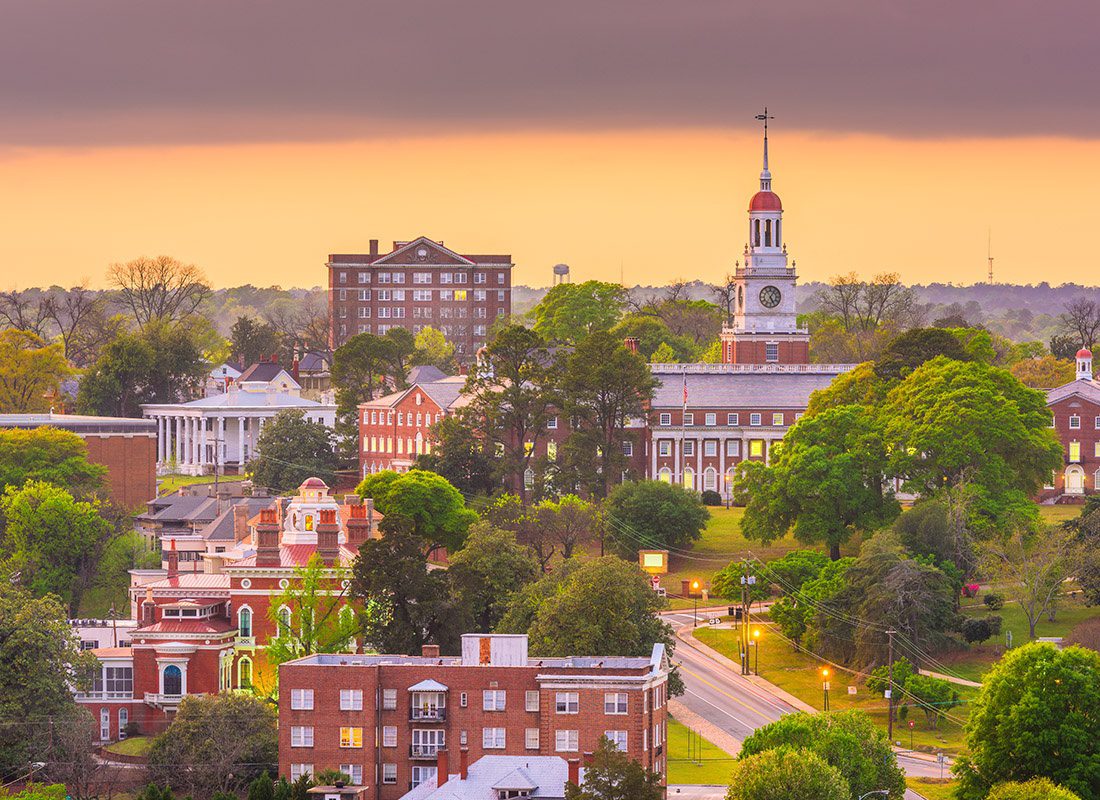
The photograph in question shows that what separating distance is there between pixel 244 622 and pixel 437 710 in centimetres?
2323

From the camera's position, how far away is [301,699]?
9719cm

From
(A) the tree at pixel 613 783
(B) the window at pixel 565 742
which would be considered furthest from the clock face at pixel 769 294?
(A) the tree at pixel 613 783

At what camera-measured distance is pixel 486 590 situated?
391 feet

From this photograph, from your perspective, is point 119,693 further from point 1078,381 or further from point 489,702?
point 1078,381

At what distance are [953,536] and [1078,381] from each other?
44.7 metres

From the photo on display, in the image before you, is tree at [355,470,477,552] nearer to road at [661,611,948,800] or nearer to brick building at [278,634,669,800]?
road at [661,611,948,800]

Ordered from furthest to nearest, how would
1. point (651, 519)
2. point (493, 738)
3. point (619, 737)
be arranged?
point (651, 519)
point (493, 738)
point (619, 737)

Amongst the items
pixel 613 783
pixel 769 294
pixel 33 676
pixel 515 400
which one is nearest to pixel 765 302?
pixel 769 294

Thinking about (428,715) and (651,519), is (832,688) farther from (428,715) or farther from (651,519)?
(651,519)

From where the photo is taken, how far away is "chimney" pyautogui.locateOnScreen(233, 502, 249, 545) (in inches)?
5281

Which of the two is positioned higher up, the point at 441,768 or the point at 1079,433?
the point at 1079,433

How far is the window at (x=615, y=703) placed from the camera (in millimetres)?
93688

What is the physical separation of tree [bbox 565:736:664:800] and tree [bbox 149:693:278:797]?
19.6m

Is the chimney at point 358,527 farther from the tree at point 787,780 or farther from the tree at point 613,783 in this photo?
the tree at point 613,783
